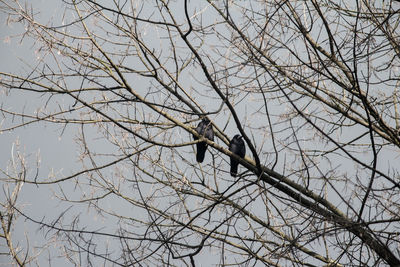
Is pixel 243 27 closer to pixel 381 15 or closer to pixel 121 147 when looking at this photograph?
pixel 381 15

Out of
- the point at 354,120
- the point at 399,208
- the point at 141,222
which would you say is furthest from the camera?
the point at 141,222

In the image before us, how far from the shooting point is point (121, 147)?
497cm

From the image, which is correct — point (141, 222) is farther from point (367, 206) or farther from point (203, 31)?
point (367, 206)

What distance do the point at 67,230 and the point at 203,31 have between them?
198 cm

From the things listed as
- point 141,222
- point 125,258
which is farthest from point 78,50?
point 141,222

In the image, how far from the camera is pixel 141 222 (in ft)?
17.5

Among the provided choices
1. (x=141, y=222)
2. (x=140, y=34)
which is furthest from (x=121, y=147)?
(x=140, y=34)

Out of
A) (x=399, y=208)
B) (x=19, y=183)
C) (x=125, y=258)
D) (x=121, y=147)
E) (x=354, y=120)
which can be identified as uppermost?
(x=354, y=120)

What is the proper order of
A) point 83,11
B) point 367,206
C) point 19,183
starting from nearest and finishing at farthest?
point 367,206
point 83,11
point 19,183

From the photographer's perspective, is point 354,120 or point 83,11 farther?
point 354,120

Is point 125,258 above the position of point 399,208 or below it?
below

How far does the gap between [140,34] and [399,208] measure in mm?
2422

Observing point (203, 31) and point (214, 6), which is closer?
point (203, 31)

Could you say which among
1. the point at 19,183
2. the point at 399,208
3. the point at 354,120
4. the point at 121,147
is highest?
the point at 354,120
